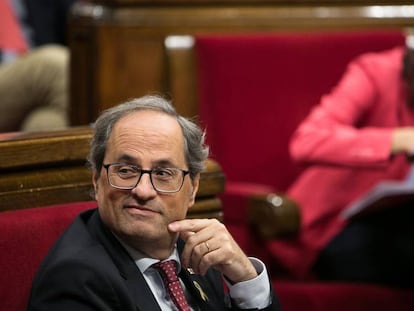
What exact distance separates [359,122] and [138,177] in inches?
62.3

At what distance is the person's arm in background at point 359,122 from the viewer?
296 centimetres

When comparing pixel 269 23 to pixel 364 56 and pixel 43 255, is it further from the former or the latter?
pixel 43 255

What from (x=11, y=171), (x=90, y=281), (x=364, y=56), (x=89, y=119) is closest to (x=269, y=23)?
(x=364, y=56)

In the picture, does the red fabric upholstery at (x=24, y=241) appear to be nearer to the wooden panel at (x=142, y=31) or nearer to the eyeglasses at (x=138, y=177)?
the eyeglasses at (x=138, y=177)

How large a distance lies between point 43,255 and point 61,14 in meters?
3.53

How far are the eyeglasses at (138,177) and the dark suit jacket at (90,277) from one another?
9 cm

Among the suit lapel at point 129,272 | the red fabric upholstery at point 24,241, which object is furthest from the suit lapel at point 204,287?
the red fabric upholstery at point 24,241

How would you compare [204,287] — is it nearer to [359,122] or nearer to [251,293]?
[251,293]

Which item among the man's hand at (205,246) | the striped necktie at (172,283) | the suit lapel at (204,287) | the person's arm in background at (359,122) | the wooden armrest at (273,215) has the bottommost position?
the wooden armrest at (273,215)

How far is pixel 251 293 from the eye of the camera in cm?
187

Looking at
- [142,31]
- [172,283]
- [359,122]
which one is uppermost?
[172,283]

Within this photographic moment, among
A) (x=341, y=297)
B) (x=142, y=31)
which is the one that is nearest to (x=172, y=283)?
(x=341, y=297)

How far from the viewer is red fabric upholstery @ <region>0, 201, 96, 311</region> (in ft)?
5.92

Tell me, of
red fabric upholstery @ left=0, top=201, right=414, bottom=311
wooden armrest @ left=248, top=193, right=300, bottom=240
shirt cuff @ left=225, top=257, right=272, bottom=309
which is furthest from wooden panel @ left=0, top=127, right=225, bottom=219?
wooden armrest @ left=248, top=193, right=300, bottom=240
